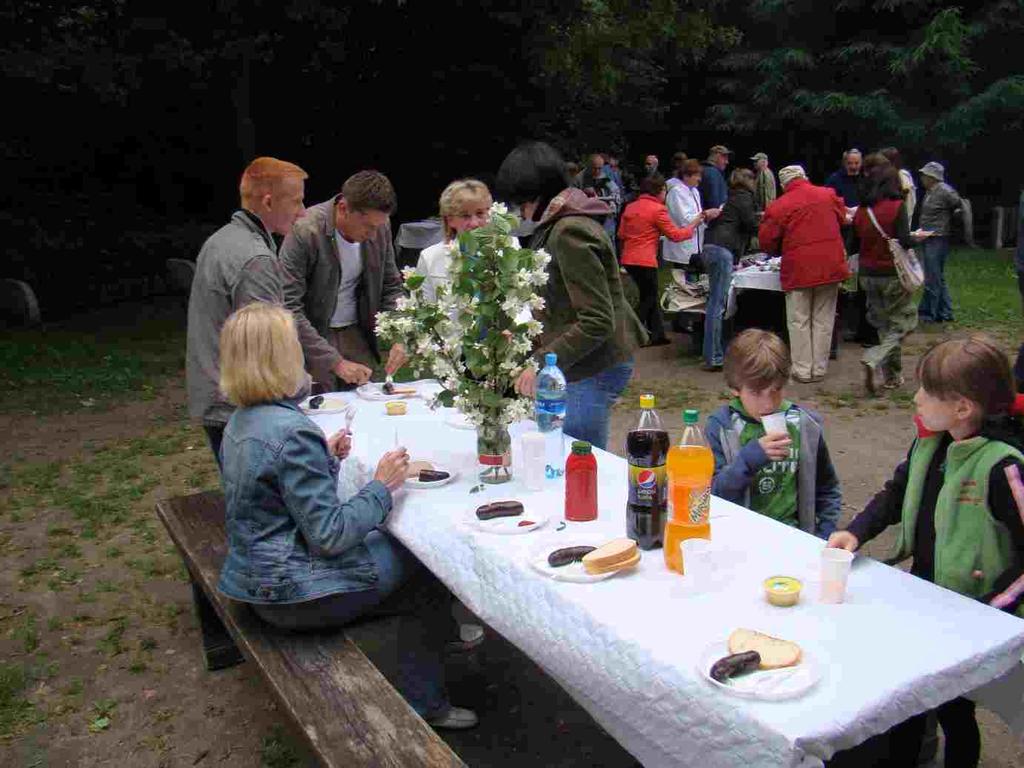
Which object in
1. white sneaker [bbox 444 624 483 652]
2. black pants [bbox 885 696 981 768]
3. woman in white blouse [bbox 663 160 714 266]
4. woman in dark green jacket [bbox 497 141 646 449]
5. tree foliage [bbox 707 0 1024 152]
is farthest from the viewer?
tree foliage [bbox 707 0 1024 152]

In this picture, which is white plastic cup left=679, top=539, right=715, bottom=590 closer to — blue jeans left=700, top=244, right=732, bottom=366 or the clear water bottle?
the clear water bottle

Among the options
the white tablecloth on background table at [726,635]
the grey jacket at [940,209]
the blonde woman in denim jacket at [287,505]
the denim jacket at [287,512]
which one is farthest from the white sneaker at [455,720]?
the grey jacket at [940,209]

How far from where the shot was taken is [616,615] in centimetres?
205

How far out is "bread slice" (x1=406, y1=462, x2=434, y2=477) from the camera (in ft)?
9.87

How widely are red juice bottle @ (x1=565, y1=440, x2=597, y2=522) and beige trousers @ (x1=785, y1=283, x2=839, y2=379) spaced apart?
221 inches

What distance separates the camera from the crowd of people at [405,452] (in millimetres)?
2244

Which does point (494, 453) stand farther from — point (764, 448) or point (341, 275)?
point (341, 275)

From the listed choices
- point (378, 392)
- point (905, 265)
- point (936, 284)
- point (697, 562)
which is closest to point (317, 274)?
point (378, 392)

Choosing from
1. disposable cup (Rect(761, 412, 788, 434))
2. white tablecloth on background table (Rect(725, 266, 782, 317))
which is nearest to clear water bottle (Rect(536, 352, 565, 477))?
disposable cup (Rect(761, 412, 788, 434))

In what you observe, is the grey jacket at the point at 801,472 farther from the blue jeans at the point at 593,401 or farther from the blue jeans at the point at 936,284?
the blue jeans at the point at 936,284

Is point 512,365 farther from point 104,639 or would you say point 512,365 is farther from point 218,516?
point 104,639

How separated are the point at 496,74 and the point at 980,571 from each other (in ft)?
45.1

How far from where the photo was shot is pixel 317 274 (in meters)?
4.26

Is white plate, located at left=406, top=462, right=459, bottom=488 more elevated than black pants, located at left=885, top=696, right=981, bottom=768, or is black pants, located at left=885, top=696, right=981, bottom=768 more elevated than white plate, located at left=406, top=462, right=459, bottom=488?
white plate, located at left=406, top=462, right=459, bottom=488
